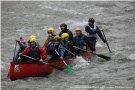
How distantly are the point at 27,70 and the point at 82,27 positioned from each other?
10.2m

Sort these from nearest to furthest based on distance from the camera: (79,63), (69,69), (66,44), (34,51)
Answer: (34,51), (69,69), (66,44), (79,63)

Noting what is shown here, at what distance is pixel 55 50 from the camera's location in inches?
469

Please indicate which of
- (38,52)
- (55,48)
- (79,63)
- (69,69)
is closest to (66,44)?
(55,48)

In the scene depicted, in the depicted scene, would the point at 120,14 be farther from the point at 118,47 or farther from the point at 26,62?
the point at 26,62

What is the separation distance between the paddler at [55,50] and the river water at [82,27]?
646mm

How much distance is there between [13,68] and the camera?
35.0 ft

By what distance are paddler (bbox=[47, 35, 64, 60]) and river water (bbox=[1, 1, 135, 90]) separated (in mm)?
646

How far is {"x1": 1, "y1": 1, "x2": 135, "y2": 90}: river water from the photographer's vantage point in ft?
36.2

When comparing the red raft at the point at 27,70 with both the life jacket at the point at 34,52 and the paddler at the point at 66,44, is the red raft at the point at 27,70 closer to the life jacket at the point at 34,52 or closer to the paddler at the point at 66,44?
the life jacket at the point at 34,52

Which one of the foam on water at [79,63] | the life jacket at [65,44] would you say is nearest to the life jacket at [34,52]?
the life jacket at [65,44]

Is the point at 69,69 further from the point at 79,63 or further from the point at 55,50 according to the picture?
the point at 55,50

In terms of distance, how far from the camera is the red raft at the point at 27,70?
10.7m

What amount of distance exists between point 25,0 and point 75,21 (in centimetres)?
902

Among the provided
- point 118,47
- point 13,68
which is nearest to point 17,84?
point 13,68
